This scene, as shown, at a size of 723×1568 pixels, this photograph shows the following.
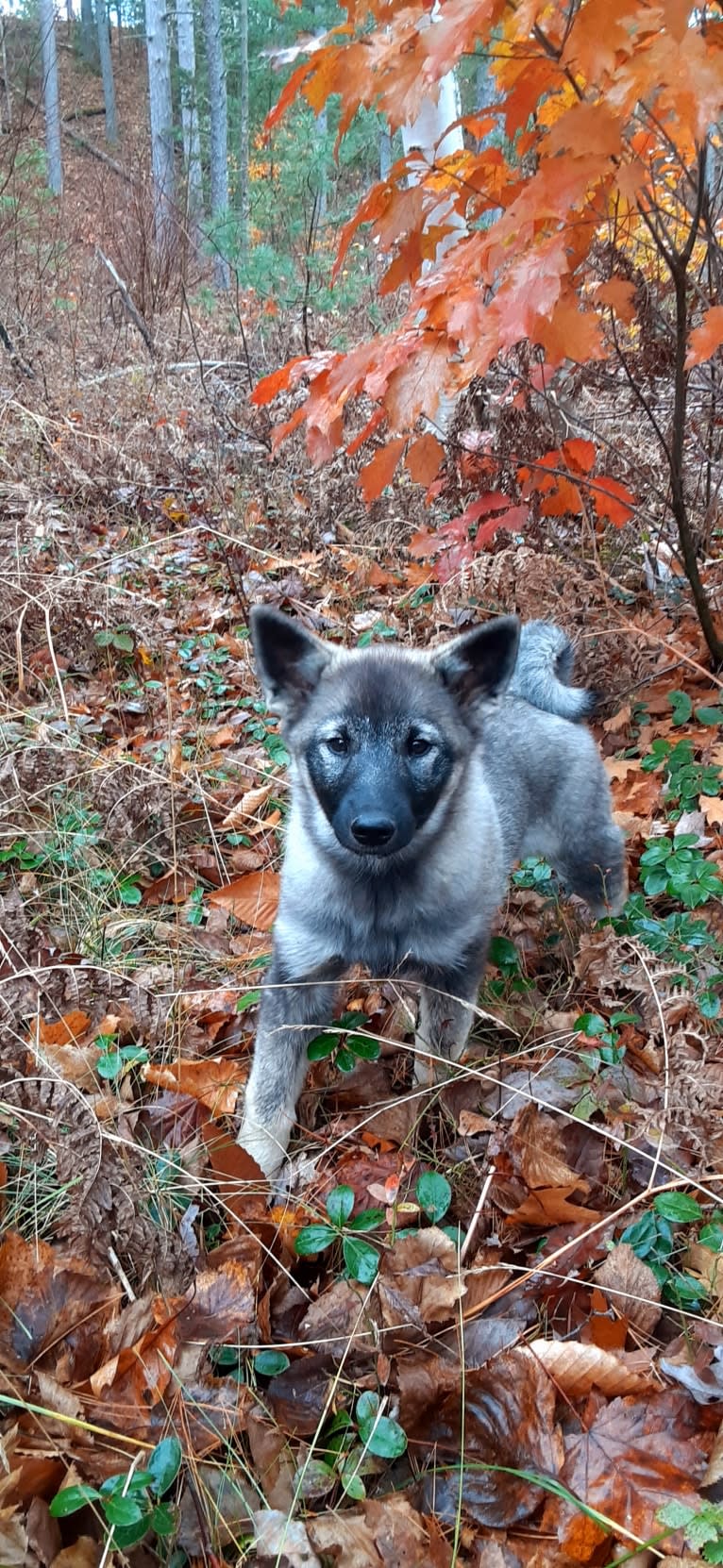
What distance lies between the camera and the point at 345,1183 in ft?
7.93

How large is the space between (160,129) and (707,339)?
14705mm

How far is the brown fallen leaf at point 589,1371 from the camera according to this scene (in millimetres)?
1798

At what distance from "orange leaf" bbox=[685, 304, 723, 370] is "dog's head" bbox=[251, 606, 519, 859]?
918mm

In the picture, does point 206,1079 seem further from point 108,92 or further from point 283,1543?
point 108,92

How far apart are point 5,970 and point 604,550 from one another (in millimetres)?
3565

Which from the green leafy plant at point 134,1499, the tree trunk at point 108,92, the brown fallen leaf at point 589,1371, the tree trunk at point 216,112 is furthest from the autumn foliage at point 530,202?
the tree trunk at point 108,92

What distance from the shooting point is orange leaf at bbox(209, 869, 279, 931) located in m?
3.36

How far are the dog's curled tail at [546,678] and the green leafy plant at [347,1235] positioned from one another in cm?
211

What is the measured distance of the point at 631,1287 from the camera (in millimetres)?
1980

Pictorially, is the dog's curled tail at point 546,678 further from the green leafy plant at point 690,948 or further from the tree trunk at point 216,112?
the tree trunk at point 216,112

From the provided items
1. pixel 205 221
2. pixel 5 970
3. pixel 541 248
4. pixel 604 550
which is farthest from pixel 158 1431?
pixel 205 221

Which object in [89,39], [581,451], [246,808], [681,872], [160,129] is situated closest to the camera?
[681,872]

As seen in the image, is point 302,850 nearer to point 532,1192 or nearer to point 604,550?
point 532,1192

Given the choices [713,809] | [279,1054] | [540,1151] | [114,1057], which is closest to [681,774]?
[713,809]
